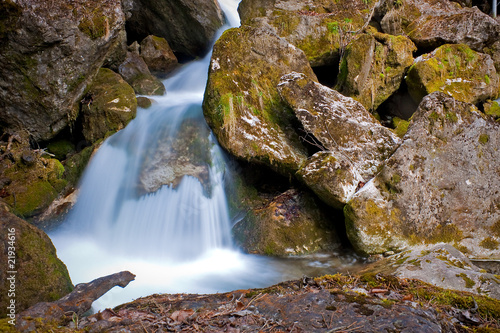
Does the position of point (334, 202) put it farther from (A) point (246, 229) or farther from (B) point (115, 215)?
(B) point (115, 215)

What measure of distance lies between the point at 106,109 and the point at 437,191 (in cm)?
690

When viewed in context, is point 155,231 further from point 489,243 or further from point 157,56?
point 157,56

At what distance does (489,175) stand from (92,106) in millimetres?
8144

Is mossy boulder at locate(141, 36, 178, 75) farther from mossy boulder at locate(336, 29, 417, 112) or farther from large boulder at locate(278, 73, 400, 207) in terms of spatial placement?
large boulder at locate(278, 73, 400, 207)

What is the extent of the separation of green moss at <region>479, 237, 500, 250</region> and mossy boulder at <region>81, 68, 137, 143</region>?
723 cm

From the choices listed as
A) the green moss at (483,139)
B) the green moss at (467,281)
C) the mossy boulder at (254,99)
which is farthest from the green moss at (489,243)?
the mossy boulder at (254,99)

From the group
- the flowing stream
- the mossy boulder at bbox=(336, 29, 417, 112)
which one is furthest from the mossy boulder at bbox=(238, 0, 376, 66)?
the flowing stream

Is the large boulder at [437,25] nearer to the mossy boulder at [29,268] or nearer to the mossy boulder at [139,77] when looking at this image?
the mossy boulder at [139,77]

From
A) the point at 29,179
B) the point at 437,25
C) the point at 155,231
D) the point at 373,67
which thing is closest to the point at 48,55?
the point at 29,179

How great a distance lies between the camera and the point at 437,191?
5.34 meters

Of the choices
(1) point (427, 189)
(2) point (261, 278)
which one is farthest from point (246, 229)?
(1) point (427, 189)

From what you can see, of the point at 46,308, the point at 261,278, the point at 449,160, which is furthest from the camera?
the point at 449,160

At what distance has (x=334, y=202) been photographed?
18.5ft

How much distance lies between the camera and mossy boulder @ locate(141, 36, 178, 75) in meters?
11.7
